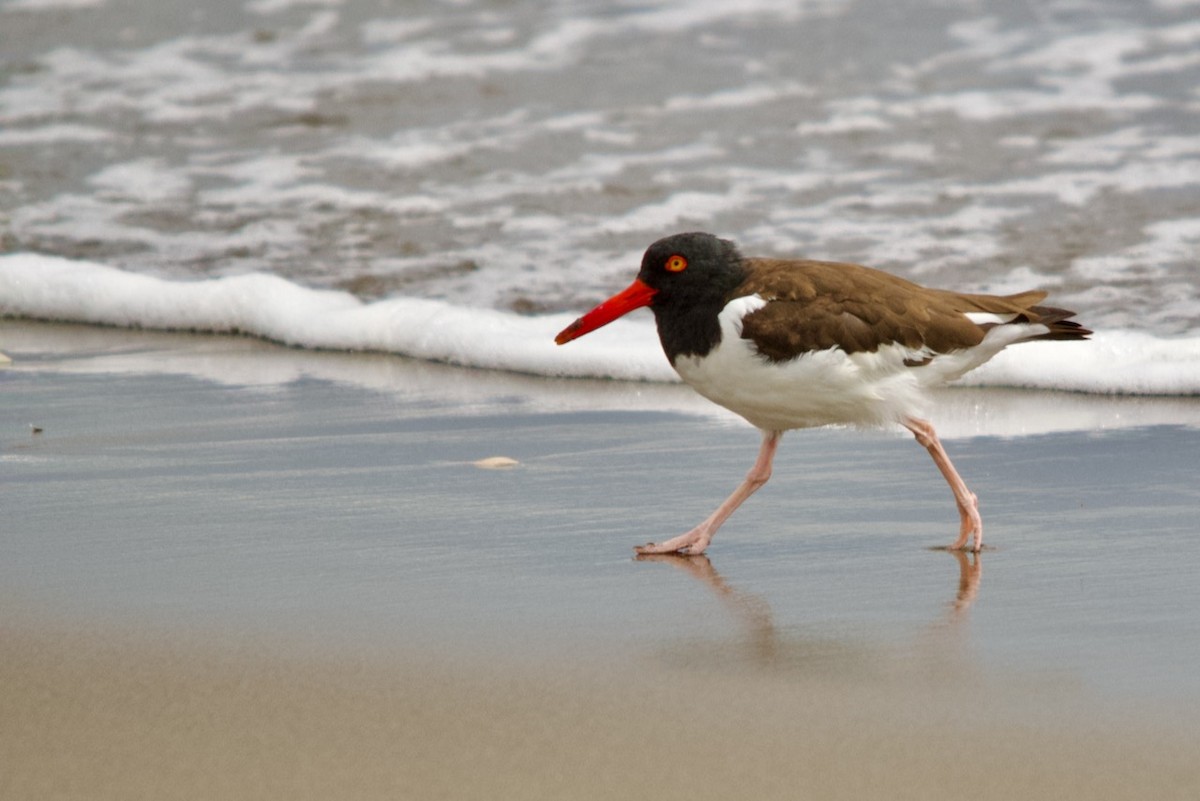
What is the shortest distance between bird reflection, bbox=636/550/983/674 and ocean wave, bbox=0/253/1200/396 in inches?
96.9

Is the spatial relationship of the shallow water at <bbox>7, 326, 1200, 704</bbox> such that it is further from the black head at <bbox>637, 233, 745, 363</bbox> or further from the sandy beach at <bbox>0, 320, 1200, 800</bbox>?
the black head at <bbox>637, 233, 745, 363</bbox>

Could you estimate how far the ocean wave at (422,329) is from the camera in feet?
22.1

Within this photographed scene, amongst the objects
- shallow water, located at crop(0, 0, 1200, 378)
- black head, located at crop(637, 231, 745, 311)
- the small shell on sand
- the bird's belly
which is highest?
shallow water, located at crop(0, 0, 1200, 378)

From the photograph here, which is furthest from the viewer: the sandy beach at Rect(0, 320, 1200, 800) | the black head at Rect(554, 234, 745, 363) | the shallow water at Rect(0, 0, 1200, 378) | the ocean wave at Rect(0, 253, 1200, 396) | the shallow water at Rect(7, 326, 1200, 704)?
the shallow water at Rect(0, 0, 1200, 378)

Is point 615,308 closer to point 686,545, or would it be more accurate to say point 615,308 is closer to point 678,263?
point 678,263

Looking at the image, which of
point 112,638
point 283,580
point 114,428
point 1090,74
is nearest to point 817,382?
point 283,580

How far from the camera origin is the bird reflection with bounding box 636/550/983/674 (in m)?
3.79

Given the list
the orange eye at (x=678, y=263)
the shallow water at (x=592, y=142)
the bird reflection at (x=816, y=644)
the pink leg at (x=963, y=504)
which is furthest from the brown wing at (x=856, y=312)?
the shallow water at (x=592, y=142)

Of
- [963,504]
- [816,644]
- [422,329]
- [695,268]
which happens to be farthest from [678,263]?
[422,329]

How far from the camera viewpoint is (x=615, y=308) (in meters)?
5.14

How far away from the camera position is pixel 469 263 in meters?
9.12

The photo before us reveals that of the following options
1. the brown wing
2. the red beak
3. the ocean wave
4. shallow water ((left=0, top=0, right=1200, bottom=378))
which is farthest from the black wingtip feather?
shallow water ((left=0, top=0, right=1200, bottom=378))

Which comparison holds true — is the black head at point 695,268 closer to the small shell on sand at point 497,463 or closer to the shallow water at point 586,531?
the shallow water at point 586,531

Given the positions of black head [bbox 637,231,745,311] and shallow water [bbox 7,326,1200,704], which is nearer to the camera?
shallow water [bbox 7,326,1200,704]
